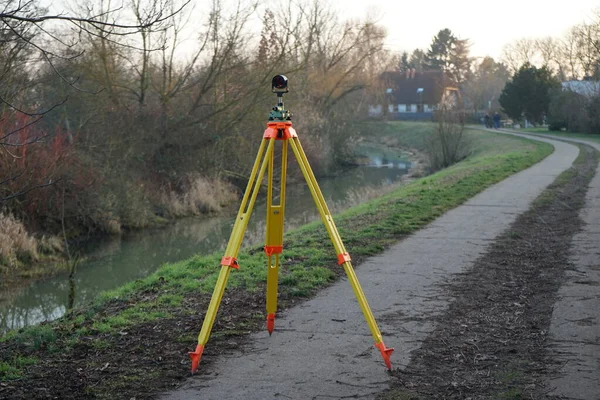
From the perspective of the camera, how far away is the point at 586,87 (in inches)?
2005

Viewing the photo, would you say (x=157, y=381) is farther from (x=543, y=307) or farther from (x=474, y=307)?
(x=543, y=307)

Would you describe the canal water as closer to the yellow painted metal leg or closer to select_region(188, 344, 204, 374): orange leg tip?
the yellow painted metal leg

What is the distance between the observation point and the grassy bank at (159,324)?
16.6 feet

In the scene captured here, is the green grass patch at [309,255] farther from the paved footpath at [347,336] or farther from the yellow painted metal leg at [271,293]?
the yellow painted metal leg at [271,293]

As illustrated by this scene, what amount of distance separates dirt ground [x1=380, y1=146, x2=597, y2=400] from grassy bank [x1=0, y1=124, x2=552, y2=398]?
1452 mm

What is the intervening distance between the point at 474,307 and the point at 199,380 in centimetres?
309

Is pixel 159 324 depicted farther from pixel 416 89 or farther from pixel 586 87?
pixel 416 89

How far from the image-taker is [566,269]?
29.0 ft

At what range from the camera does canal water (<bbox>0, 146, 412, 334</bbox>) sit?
12320 millimetres

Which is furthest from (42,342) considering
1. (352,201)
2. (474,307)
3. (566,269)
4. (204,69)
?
(204,69)

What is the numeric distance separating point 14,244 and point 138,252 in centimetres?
290

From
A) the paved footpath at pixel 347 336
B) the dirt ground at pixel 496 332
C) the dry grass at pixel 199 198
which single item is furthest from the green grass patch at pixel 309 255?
the dry grass at pixel 199 198

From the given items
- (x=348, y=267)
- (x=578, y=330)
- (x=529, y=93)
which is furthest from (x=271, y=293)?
(x=529, y=93)

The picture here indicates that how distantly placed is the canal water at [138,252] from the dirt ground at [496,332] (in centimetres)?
595
